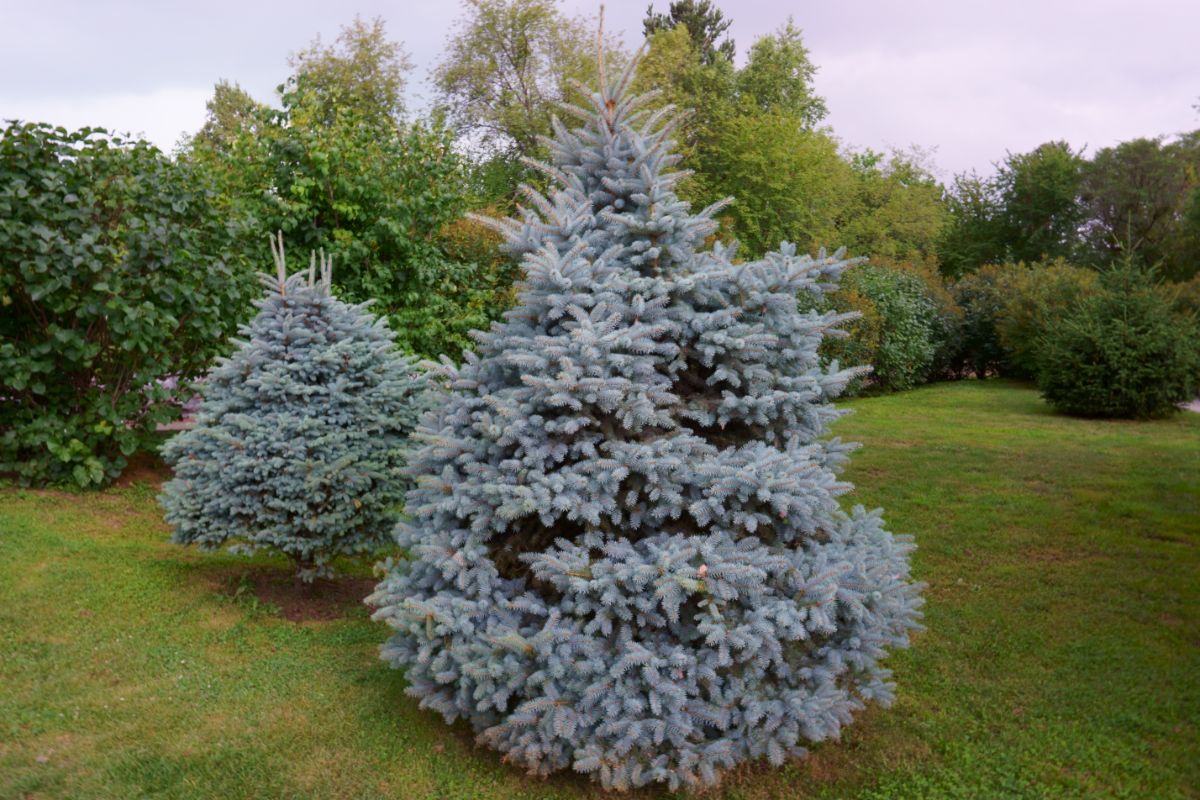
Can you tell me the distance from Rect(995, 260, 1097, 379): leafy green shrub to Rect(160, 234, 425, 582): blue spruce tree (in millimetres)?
14169

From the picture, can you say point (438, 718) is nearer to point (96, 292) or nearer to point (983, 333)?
point (96, 292)

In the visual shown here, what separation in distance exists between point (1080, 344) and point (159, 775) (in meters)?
13.7

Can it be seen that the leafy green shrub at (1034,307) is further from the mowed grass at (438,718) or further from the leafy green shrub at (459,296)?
the leafy green shrub at (459,296)

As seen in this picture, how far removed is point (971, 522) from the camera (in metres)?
7.62

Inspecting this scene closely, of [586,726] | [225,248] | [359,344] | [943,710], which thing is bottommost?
[943,710]

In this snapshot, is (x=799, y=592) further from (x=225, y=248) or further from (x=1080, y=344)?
(x=1080, y=344)

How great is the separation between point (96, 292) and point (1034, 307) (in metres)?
17.2

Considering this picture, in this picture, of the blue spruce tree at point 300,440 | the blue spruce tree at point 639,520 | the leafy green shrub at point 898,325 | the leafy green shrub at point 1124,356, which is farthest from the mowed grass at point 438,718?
the leafy green shrub at point 898,325

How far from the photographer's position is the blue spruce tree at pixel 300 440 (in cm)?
541

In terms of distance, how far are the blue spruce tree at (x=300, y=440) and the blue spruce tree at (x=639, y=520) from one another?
1.48 m

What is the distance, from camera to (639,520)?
12.2 ft

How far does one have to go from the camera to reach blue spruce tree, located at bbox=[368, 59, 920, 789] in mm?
3475

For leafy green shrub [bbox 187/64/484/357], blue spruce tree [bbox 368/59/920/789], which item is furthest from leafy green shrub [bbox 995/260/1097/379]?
blue spruce tree [bbox 368/59/920/789]

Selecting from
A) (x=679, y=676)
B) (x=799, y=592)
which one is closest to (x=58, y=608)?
(x=679, y=676)
